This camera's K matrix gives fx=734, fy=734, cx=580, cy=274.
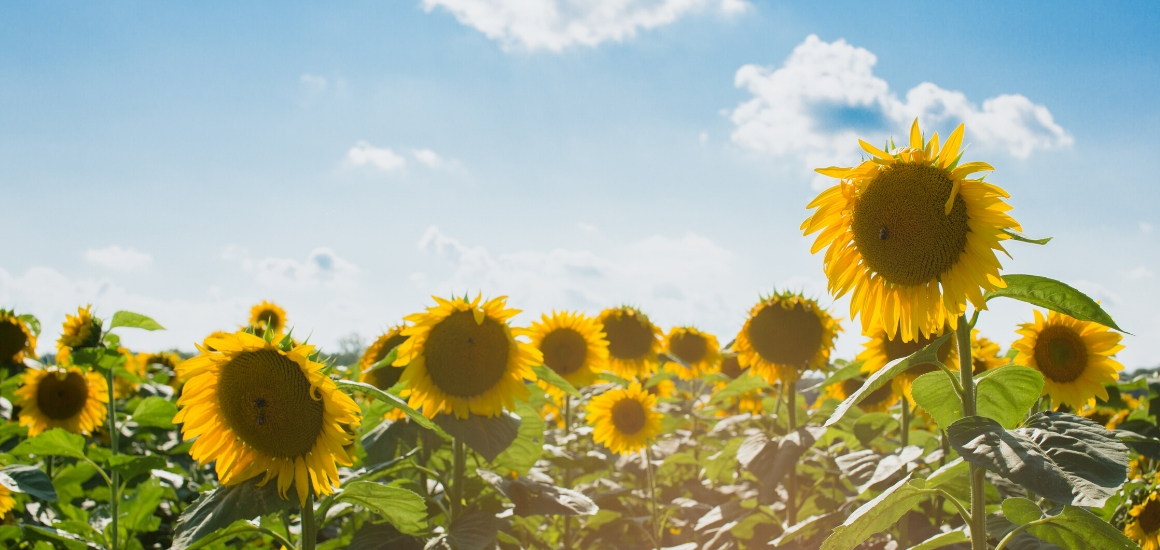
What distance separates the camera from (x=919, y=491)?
1.77 metres

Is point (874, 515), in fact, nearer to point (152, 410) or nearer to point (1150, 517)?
point (1150, 517)

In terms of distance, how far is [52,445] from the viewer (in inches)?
133

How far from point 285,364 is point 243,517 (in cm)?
49

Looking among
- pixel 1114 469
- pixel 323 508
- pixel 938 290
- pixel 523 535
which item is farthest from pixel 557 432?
pixel 1114 469

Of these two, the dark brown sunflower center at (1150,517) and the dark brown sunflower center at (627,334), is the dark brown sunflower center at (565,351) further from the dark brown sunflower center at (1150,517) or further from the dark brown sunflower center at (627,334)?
the dark brown sunflower center at (1150,517)

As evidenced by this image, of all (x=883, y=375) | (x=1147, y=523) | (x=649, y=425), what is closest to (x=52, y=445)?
(x=649, y=425)

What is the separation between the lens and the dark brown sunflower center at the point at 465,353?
299 cm

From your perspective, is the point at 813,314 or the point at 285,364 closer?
the point at 285,364

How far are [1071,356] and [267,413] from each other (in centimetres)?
315

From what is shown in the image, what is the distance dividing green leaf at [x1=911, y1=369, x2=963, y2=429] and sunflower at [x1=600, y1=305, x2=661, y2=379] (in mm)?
4030

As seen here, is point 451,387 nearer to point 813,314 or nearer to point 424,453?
point 424,453

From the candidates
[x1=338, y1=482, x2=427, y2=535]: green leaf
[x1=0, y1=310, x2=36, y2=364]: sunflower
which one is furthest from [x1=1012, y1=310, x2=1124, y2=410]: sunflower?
[x1=0, y1=310, x2=36, y2=364]: sunflower

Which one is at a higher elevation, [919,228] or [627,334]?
[627,334]

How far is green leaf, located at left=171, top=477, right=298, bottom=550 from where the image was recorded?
7.26 feet
